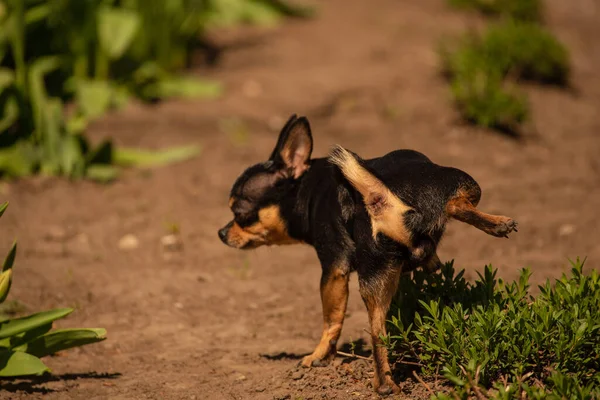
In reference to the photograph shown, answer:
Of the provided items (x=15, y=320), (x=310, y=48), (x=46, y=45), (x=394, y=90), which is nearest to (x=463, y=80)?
(x=394, y=90)

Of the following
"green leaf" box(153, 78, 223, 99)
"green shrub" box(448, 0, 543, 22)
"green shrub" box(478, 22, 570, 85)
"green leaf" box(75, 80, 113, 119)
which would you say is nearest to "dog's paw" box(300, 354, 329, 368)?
"green leaf" box(75, 80, 113, 119)

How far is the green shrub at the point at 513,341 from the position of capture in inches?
140

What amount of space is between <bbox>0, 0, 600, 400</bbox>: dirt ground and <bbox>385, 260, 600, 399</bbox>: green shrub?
0.29 metres

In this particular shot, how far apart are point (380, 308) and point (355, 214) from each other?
18.7 inches

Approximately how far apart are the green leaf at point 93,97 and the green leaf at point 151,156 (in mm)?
534

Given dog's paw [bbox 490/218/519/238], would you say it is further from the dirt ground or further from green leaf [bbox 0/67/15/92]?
green leaf [bbox 0/67/15/92]

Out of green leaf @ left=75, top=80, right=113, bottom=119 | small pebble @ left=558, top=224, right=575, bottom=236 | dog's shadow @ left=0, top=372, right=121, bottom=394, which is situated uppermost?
green leaf @ left=75, top=80, right=113, bottom=119

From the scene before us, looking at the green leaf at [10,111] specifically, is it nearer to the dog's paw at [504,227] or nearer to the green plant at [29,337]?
the green plant at [29,337]

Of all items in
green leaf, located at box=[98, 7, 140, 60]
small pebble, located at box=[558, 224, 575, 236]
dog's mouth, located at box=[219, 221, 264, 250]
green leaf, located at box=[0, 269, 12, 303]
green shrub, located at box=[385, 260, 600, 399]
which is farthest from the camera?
green leaf, located at box=[98, 7, 140, 60]

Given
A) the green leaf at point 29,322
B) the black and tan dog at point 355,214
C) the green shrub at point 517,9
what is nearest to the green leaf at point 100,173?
the black and tan dog at point 355,214

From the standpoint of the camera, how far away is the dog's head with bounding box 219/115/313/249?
455cm

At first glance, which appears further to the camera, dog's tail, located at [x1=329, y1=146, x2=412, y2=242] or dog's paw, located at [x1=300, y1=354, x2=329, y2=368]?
dog's paw, located at [x1=300, y1=354, x2=329, y2=368]

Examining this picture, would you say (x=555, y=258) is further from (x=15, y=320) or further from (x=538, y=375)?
(x=15, y=320)

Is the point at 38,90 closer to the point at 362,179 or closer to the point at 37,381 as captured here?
the point at 37,381
